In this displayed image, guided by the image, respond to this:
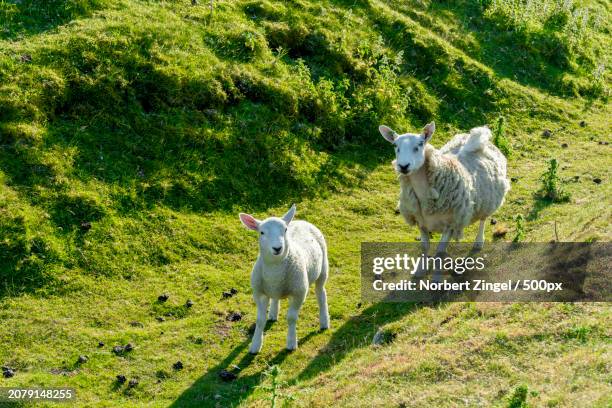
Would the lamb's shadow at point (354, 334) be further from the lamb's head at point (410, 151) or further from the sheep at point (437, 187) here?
the lamb's head at point (410, 151)

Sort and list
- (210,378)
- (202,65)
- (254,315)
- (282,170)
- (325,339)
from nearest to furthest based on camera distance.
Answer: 1. (210,378)
2. (325,339)
3. (254,315)
4. (282,170)
5. (202,65)

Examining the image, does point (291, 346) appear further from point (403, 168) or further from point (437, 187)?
point (437, 187)

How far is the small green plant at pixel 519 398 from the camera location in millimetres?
7961

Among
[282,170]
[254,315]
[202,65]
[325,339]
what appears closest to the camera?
[325,339]

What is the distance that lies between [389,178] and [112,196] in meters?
7.58

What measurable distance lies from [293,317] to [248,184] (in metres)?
6.40

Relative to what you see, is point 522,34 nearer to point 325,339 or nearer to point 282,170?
point 282,170

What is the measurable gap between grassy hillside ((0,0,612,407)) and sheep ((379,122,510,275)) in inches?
69.9

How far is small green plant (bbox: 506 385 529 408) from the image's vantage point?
313 inches

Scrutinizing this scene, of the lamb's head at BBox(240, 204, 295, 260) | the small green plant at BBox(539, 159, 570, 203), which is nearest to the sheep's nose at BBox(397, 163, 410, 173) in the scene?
the lamb's head at BBox(240, 204, 295, 260)

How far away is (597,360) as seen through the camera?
346 inches

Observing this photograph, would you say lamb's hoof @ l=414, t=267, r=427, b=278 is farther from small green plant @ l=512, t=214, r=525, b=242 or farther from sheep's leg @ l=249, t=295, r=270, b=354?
sheep's leg @ l=249, t=295, r=270, b=354

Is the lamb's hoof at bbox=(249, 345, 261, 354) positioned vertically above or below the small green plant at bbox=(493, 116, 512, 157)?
below

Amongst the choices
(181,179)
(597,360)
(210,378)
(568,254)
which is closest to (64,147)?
(181,179)
